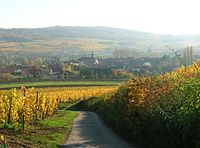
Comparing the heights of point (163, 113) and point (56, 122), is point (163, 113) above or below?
above

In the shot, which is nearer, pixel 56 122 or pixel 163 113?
pixel 163 113

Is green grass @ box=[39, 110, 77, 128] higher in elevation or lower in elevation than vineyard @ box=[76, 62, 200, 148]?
lower

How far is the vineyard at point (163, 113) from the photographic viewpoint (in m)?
23.3

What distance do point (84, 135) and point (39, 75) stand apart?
133 metres

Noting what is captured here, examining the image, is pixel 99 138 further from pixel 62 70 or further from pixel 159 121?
pixel 62 70

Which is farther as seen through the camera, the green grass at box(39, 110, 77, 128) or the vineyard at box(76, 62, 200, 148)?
the green grass at box(39, 110, 77, 128)

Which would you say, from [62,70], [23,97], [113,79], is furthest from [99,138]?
[62,70]

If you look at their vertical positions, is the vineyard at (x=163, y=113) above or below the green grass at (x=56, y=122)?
above

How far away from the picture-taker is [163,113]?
87.0 ft

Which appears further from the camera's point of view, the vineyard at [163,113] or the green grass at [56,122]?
the green grass at [56,122]

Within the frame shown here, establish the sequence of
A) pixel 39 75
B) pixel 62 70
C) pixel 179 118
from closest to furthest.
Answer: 1. pixel 179 118
2. pixel 39 75
3. pixel 62 70

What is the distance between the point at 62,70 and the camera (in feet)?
607

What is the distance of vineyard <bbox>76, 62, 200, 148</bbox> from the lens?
76.4ft

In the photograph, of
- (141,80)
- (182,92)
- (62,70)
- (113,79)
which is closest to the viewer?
(182,92)
